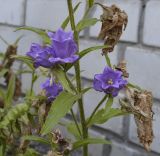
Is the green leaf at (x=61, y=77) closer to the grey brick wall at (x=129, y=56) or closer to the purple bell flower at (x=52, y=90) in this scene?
the purple bell flower at (x=52, y=90)

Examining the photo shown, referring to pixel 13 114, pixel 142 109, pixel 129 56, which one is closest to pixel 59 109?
pixel 142 109

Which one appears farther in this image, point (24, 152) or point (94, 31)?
point (94, 31)

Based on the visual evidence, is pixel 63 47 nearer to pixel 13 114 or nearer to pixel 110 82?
pixel 110 82

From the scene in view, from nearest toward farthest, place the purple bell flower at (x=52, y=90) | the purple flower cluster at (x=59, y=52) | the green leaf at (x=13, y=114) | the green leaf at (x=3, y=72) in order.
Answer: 1. the purple flower cluster at (x=59, y=52)
2. the purple bell flower at (x=52, y=90)
3. the green leaf at (x=13, y=114)
4. the green leaf at (x=3, y=72)

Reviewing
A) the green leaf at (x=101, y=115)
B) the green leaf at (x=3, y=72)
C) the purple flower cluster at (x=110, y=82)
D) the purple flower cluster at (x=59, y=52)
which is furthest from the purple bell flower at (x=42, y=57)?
the green leaf at (x=3, y=72)

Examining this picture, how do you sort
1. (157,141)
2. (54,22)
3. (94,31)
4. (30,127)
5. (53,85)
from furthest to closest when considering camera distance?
(54,22)
(94,31)
(157,141)
(30,127)
(53,85)

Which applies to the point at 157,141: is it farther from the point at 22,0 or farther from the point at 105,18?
the point at 22,0

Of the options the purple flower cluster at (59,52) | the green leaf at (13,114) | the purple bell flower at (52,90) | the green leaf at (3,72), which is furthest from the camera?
the green leaf at (3,72)

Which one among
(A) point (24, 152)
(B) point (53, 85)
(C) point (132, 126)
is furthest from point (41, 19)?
(B) point (53, 85)
